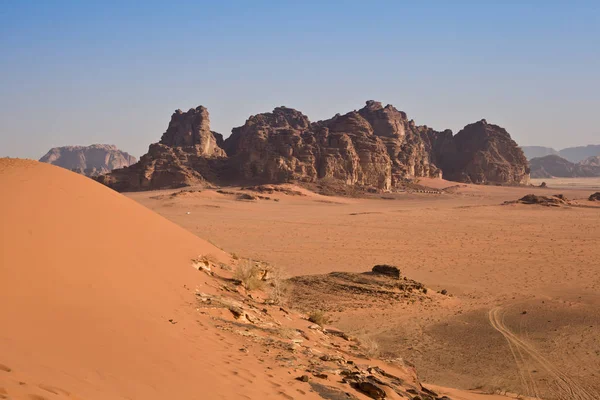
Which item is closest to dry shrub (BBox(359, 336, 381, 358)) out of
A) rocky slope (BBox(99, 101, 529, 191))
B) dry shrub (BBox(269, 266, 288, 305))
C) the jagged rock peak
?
dry shrub (BBox(269, 266, 288, 305))

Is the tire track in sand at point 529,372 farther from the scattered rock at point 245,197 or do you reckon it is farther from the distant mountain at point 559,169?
the distant mountain at point 559,169

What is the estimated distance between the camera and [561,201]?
4781 centimetres

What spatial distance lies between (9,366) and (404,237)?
25.7m

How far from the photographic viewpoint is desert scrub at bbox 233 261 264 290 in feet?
32.7

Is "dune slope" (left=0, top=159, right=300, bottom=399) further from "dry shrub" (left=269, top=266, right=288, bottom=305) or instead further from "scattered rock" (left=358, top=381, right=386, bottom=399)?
"dry shrub" (left=269, top=266, right=288, bottom=305)

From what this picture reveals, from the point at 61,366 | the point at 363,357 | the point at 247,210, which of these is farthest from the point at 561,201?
the point at 61,366

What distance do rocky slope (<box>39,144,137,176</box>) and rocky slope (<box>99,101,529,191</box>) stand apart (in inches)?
4409

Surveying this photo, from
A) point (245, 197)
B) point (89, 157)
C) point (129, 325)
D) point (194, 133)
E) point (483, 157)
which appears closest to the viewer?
point (129, 325)

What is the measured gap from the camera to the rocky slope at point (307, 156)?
59.2m

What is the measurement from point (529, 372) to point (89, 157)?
645 feet

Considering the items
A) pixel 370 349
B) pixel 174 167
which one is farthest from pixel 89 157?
pixel 370 349

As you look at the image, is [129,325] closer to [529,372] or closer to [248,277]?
[248,277]

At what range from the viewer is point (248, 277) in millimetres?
10141

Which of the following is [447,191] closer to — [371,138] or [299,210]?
[371,138]
